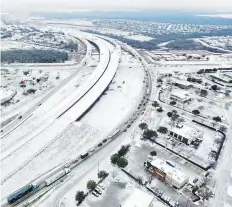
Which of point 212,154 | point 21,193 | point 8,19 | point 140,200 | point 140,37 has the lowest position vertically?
point 8,19

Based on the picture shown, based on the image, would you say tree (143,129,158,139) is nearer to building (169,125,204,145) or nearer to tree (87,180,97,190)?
building (169,125,204,145)

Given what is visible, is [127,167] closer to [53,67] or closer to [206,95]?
[206,95]

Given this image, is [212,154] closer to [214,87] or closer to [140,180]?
[140,180]

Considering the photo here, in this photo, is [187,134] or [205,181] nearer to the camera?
[205,181]

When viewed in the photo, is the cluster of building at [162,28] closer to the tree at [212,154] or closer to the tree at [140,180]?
the tree at [212,154]

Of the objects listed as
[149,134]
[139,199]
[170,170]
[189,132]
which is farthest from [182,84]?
[139,199]

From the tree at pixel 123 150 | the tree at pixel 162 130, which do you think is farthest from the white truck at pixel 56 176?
the tree at pixel 162 130
